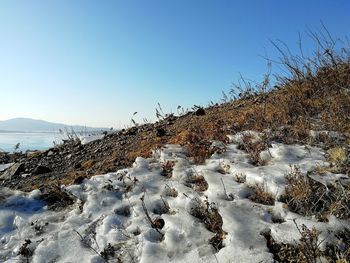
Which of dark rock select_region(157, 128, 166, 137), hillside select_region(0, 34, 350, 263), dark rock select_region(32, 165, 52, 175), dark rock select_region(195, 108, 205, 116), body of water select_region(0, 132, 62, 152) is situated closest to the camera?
hillside select_region(0, 34, 350, 263)

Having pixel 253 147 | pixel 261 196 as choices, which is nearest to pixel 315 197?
pixel 261 196

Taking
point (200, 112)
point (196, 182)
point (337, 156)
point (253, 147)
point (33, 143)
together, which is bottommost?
point (196, 182)

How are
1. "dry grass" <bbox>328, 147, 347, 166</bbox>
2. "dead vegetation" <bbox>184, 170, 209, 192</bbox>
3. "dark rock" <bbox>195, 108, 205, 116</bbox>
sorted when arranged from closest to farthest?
"dry grass" <bbox>328, 147, 347, 166</bbox>, "dead vegetation" <bbox>184, 170, 209, 192</bbox>, "dark rock" <bbox>195, 108, 205, 116</bbox>

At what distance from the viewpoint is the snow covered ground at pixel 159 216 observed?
348 cm

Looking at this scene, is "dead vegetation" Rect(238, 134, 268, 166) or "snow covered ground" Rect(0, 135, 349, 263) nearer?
"snow covered ground" Rect(0, 135, 349, 263)

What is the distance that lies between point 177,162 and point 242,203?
5.09 feet

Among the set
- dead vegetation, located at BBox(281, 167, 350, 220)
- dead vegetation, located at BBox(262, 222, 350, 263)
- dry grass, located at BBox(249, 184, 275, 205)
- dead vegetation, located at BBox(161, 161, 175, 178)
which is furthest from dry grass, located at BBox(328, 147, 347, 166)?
dead vegetation, located at BBox(161, 161, 175, 178)

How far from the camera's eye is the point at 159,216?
4.21 m

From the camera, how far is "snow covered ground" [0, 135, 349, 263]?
137 inches

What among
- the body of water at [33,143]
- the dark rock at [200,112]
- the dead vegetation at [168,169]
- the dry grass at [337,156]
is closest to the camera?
the dry grass at [337,156]

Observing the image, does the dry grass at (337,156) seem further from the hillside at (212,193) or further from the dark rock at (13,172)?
the dark rock at (13,172)

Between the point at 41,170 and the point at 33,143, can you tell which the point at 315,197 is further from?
the point at 33,143

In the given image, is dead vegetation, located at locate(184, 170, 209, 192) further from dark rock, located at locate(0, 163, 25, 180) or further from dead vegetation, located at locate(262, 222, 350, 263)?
dark rock, located at locate(0, 163, 25, 180)

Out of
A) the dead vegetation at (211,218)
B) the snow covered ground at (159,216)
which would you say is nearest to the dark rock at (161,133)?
the snow covered ground at (159,216)
